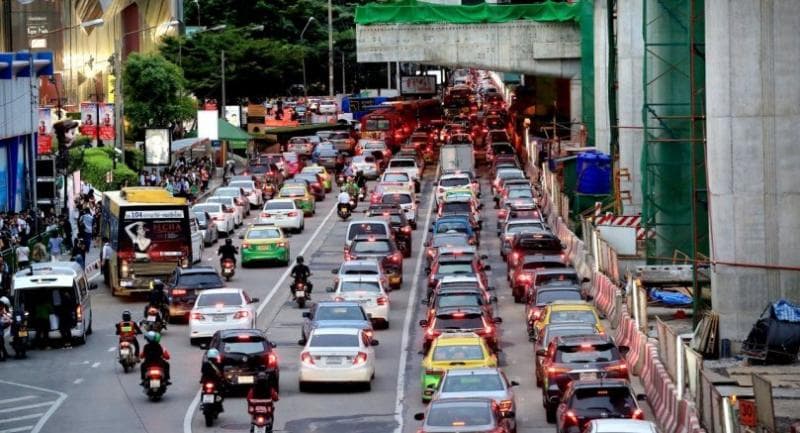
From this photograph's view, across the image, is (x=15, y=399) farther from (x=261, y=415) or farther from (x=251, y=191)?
(x=251, y=191)

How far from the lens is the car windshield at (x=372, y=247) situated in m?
51.7

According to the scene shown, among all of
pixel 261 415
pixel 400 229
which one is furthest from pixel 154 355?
pixel 400 229

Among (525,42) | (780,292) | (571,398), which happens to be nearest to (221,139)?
(525,42)

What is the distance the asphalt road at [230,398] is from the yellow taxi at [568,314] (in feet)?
3.57

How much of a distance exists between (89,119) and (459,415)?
57.5 metres

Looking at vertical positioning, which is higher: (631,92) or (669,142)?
(631,92)

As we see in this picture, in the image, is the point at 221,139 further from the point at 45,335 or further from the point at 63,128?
the point at 45,335

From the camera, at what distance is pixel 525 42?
8231cm

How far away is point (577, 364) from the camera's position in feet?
98.7

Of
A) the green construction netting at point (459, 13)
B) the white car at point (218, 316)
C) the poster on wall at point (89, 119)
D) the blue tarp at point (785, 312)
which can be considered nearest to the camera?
the blue tarp at point (785, 312)

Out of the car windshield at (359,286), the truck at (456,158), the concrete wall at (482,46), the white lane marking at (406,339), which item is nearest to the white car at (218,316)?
the white lane marking at (406,339)

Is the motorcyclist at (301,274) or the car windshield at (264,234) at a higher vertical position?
the car windshield at (264,234)

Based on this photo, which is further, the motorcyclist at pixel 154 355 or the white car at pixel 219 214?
the white car at pixel 219 214

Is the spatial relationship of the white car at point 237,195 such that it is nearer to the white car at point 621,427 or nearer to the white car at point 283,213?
the white car at point 283,213
